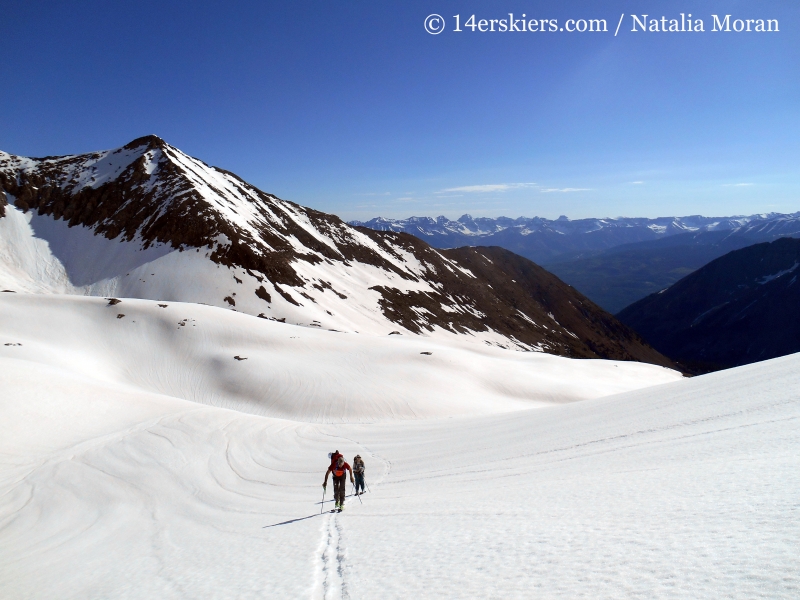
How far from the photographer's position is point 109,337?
37750 mm

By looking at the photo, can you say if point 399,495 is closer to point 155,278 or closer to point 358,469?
point 358,469

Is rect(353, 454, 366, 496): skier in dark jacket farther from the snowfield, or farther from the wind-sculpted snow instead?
the wind-sculpted snow

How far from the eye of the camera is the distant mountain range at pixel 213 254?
6931 centimetres

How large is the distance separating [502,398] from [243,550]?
29.8 metres

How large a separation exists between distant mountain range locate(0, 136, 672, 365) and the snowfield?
39.0 meters

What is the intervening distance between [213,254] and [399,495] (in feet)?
228

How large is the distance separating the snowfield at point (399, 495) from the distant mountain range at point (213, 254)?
39.0m

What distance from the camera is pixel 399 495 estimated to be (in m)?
12.6

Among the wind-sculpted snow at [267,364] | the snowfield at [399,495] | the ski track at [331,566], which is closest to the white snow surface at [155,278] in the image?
the wind-sculpted snow at [267,364]

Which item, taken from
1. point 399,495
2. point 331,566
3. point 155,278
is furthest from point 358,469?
point 155,278

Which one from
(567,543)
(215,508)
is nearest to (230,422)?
(215,508)

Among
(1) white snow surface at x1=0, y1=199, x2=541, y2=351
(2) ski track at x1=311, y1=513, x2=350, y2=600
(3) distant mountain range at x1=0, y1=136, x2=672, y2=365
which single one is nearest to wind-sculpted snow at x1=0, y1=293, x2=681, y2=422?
(3) distant mountain range at x1=0, y1=136, x2=672, y2=365

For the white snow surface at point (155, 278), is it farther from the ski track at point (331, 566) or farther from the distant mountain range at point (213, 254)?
the ski track at point (331, 566)

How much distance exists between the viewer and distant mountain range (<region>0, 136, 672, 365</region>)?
69.3 metres
